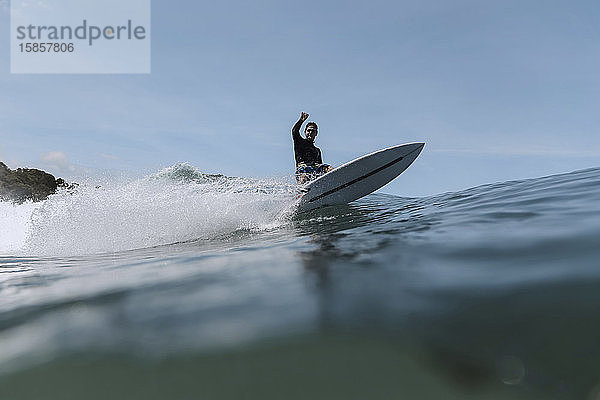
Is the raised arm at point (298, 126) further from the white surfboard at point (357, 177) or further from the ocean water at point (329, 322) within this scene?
the ocean water at point (329, 322)

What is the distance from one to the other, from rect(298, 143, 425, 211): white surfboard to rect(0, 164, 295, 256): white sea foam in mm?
638

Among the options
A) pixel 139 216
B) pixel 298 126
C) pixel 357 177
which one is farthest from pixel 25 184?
pixel 357 177

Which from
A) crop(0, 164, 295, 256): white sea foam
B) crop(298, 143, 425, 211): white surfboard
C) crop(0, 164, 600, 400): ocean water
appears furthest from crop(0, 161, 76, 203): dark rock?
crop(0, 164, 600, 400): ocean water

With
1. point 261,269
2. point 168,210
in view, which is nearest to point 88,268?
point 261,269

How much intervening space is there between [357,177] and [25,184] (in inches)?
802

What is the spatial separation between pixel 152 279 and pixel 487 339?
96.8 inches

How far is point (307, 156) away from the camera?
9.85 meters

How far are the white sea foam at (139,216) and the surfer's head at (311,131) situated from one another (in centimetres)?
153

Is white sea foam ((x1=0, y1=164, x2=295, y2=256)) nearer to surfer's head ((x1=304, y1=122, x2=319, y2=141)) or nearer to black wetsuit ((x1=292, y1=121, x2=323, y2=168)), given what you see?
black wetsuit ((x1=292, y1=121, x2=323, y2=168))

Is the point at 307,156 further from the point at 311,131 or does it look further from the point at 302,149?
the point at 311,131

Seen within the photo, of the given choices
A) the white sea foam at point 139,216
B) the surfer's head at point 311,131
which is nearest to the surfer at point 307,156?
the surfer's head at point 311,131

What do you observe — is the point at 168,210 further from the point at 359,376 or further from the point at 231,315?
the point at 359,376

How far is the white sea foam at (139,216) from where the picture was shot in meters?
7.12

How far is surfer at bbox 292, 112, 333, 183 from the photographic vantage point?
9.77 metres
